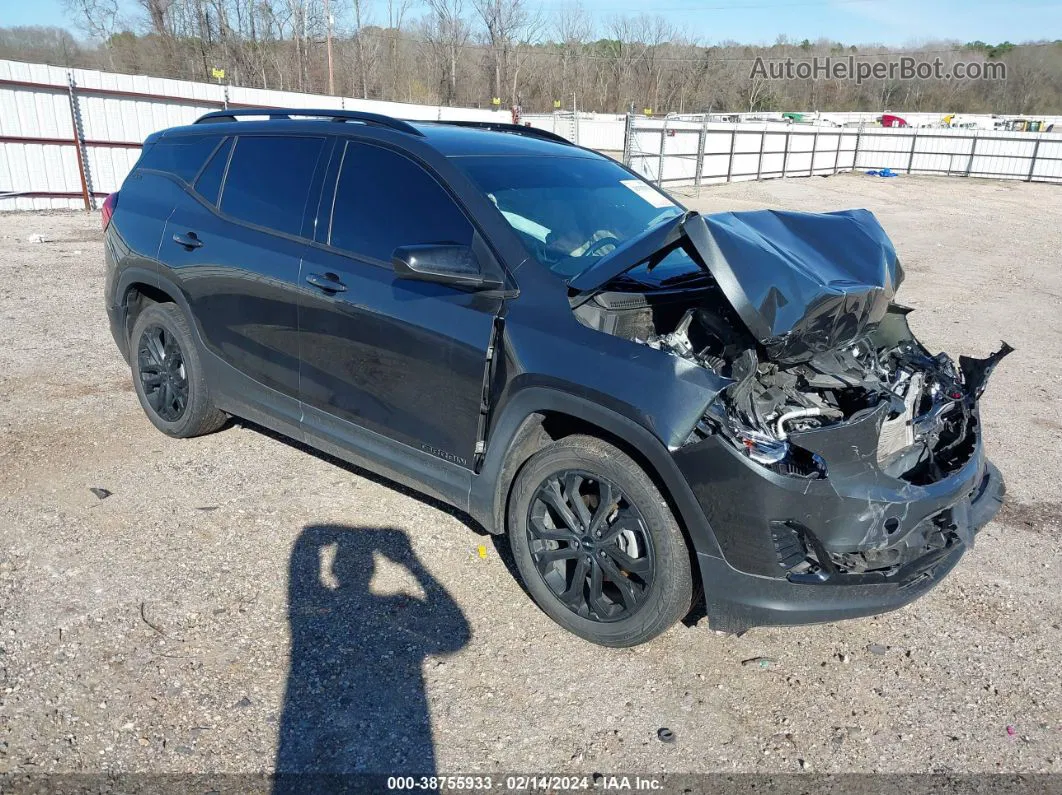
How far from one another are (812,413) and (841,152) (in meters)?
30.4

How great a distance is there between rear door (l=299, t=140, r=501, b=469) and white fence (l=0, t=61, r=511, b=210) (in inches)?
479

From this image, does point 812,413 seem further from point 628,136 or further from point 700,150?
point 700,150

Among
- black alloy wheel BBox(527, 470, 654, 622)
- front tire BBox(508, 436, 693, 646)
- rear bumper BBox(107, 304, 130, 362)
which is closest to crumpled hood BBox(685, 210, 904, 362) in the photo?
front tire BBox(508, 436, 693, 646)

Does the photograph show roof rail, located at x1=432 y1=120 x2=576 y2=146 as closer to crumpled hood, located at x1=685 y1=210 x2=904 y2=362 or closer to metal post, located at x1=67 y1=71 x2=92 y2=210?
crumpled hood, located at x1=685 y1=210 x2=904 y2=362

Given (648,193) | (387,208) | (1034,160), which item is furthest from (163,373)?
(1034,160)

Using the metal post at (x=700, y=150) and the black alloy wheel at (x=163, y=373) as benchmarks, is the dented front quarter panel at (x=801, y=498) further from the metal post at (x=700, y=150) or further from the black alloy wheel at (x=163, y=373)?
the metal post at (x=700, y=150)

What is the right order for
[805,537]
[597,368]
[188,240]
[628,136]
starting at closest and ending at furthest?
[805,537]
[597,368]
[188,240]
[628,136]

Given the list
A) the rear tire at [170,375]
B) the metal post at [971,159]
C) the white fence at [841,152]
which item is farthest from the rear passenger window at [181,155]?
the metal post at [971,159]

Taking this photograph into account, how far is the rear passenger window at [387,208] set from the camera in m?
3.40

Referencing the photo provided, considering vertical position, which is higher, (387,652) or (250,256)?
(250,256)

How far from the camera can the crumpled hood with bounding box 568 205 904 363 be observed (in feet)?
9.27

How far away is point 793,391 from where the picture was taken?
308 cm

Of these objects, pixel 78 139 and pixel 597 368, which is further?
pixel 78 139

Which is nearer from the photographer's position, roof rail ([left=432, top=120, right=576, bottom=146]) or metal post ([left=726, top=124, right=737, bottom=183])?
roof rail ([left=432, top=120, right=576, bottom=146])
